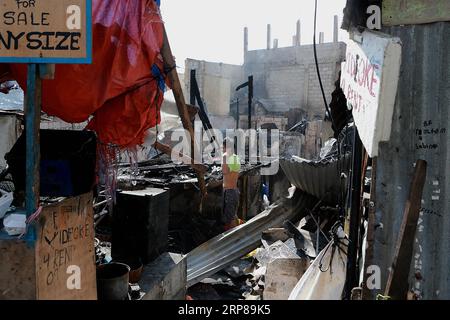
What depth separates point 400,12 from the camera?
2.83m

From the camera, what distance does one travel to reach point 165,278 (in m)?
4.14

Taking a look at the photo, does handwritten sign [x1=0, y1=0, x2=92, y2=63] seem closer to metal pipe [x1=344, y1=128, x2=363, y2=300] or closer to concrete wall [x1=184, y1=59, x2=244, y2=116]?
metal pipe [x1=344, y1=128, x2=363, y2=300]

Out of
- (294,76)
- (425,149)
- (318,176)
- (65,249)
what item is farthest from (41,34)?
(294,76)

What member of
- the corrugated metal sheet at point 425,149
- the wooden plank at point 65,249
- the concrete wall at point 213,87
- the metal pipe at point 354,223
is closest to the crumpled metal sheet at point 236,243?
the metal pipe at point 354,223

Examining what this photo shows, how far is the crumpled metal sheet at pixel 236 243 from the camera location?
712 centimetres

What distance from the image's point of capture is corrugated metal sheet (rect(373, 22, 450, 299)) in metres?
2.78

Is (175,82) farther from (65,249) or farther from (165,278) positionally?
(165,278)

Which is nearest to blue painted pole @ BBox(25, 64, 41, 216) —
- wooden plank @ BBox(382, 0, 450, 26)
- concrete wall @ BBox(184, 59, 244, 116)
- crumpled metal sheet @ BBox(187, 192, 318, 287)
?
wooden plank @ BBox(382, 0, 450, 26)

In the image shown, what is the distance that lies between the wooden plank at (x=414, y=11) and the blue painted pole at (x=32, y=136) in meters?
2.52

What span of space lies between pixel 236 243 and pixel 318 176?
252 cm

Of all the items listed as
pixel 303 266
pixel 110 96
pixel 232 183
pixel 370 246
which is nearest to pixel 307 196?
pixel 303 266

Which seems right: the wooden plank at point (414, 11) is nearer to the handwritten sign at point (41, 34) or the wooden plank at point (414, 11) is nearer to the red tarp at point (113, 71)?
the red tarp at point (113, 71)
